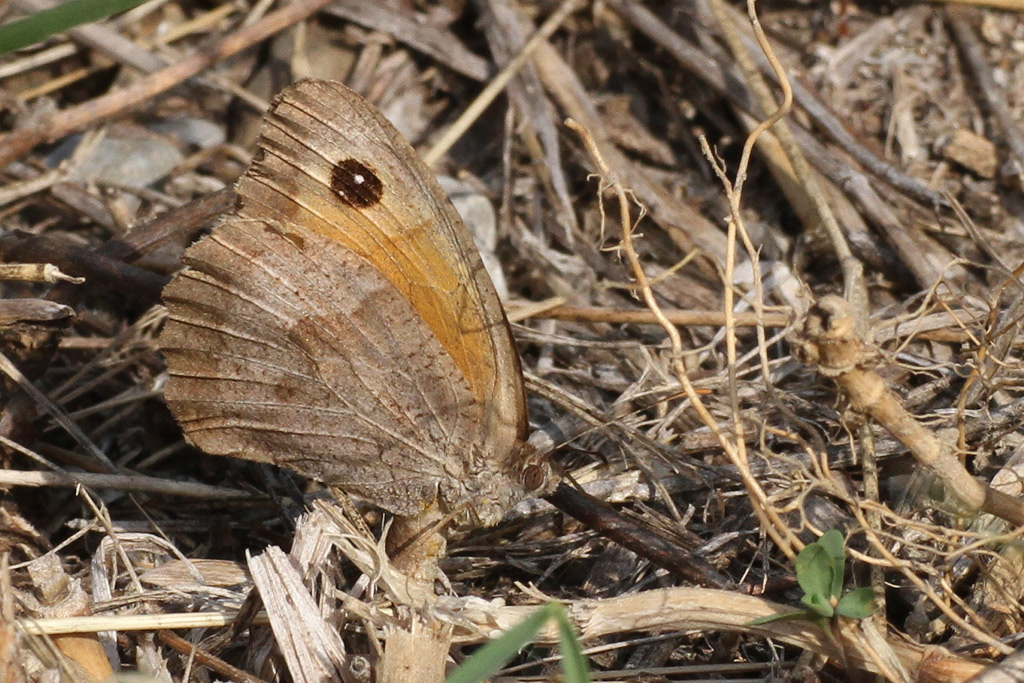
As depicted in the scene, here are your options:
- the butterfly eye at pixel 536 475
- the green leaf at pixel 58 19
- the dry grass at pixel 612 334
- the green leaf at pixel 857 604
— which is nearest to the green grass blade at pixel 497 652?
the dry grass at pixel 612 334

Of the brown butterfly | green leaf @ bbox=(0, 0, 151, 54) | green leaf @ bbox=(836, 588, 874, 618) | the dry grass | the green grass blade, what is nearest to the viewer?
the green grass blade

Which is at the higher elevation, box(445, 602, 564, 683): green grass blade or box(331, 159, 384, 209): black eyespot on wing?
box(331, 159, 384, 209): black eyespot on wing

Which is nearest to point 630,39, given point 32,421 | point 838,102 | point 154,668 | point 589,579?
point 838,102

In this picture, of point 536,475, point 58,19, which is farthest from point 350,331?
point 58,19

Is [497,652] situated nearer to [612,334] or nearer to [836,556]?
[836,556]

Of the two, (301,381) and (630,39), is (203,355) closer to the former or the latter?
(301,381)

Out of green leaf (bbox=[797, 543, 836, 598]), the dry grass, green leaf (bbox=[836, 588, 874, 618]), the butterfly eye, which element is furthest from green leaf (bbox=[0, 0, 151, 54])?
green leaf (bbox=[836, 588, 874, 618])

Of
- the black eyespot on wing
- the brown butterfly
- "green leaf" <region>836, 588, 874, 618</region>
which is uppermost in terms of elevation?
the black eyespot on wing

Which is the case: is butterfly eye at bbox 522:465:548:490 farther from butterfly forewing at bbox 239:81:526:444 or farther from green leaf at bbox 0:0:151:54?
green leaf at bbox 0:0:151:54
